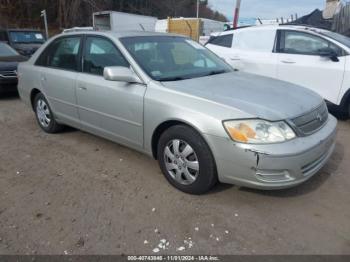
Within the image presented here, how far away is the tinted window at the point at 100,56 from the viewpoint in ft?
12.4

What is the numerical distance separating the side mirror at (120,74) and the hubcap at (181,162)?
2.63 ft

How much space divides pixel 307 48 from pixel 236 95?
347 cm

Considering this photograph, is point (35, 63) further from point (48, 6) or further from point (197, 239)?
point (48, 6)

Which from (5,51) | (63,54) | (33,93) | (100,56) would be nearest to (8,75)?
(5,51)

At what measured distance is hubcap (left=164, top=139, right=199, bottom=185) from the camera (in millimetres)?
3148

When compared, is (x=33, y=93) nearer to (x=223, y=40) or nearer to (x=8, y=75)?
(x=8, y=75)

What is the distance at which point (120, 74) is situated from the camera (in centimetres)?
341

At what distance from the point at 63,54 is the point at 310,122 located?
3356 millimetres

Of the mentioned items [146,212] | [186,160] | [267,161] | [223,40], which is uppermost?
[223,40]

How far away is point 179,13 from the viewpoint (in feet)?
157

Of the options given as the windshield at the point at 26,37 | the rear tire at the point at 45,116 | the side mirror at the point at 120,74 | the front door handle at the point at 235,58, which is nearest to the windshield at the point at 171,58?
the side mirror at the point at 120,74

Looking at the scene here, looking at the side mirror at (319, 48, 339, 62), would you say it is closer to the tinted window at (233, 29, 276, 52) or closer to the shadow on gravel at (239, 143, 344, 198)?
the tinted window at (233, 29, 276, 52)

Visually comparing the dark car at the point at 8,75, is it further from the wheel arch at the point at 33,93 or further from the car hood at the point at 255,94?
the car hood at the point at 255,94

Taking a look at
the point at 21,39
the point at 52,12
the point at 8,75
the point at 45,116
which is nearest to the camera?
the point at 45,116
